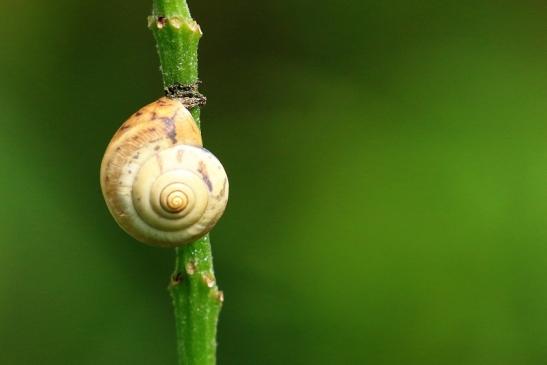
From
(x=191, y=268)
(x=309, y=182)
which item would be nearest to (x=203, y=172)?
(x=191, y=268)

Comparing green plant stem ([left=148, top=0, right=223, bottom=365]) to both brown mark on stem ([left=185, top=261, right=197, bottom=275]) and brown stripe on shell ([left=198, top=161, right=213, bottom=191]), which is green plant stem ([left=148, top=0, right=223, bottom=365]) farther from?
brown stripe on shell ([left=198, top=161, right=213, bottom=191])

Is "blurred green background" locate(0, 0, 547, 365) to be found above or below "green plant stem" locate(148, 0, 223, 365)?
above

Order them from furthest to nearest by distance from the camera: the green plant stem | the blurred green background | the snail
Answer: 1. the blurred green background
2. the snail
3. the green plant stem

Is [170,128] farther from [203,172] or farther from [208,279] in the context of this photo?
[208,279]

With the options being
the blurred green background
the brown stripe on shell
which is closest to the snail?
the brown stripe on shell

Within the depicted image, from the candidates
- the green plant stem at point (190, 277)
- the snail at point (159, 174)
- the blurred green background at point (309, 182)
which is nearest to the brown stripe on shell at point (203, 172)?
the snail at point (159, 174)

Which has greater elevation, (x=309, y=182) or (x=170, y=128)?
(x=309, y=182)

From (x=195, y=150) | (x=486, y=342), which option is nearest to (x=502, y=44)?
(x=486, y=342)
